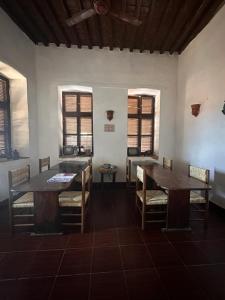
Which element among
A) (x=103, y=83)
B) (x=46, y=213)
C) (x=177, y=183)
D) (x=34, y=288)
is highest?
(x=103, y=83)

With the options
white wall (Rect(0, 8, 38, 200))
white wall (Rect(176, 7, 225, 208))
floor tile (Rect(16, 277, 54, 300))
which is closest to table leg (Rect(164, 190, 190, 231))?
white wall (Rect(176, 7, 225, 208))

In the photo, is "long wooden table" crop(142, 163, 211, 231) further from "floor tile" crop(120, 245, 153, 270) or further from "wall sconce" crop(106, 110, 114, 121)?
"wall sconce" crop(106, 110, 114, 121)

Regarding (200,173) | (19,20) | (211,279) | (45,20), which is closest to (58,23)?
(45,20)

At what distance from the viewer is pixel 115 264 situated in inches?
73.6

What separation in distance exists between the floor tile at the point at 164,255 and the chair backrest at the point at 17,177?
1.89 m

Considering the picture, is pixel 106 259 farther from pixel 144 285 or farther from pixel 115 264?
pixel 144 285

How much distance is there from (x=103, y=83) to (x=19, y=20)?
202cm

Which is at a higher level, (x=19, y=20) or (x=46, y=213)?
(x=19, y=20)

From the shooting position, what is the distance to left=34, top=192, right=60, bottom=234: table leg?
234 centimetres

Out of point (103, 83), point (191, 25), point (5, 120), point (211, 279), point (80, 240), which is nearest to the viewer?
point (211, 279)

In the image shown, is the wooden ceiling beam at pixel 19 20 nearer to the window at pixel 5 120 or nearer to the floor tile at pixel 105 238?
the window at pixel 5 120

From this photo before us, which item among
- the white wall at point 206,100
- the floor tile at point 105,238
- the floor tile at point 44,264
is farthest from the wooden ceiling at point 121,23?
the floor tile at point 44,264

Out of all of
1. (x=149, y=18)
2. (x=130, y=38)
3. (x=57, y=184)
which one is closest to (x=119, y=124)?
(x=130, y=38)

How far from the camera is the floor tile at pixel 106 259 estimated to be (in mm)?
1812
